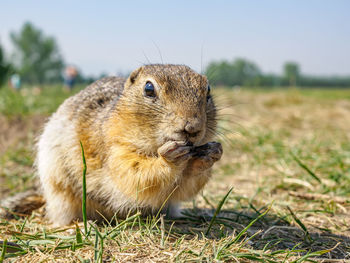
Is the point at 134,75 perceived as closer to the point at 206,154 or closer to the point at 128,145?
the point at 128,145

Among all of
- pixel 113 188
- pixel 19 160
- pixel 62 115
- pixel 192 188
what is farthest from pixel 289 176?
pixel 19 160

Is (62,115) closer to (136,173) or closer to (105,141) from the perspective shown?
(105,141)

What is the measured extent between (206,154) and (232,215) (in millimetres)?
1257

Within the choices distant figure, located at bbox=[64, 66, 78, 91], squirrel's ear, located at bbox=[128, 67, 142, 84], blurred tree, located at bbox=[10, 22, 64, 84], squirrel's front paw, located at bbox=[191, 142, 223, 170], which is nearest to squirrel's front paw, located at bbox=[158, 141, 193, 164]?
squirrel's front paw, located at bbox=[191, 142, 223, 170]

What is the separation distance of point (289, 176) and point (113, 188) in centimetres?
276

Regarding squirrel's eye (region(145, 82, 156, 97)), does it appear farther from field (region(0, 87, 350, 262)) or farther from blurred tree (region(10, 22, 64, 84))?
blurred tree (region(10, 22, 64, 84))

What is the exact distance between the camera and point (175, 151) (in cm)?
242

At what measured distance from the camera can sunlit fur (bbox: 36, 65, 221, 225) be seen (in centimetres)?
265

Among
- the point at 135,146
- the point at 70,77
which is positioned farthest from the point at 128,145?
the point at 70,77

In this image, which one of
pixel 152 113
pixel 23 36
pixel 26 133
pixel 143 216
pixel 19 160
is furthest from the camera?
pixel 23 36

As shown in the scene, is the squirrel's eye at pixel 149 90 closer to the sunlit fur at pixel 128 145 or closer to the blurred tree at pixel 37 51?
the sunlit fur at pixel 128 145

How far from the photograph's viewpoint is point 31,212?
12.5ft

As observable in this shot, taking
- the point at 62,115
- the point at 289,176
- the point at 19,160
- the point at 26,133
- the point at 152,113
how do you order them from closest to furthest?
the point at 152,113, the point at 62,115, the point at 289,176, the point at 19,160, the point at 26,133

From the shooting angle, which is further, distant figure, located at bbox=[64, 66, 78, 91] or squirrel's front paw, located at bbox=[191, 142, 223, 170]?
distant figure, located at bbox=[64, 66, 78, 91]
